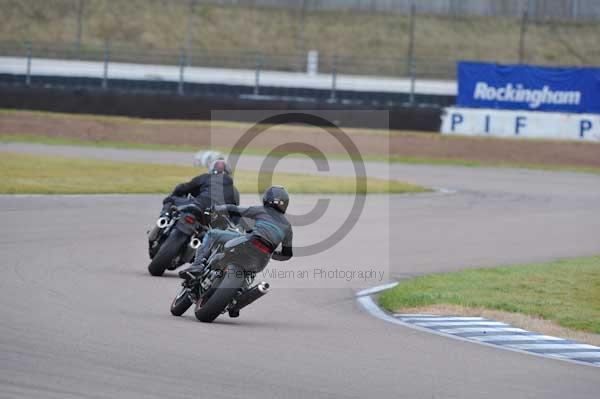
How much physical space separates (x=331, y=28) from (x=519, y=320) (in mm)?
41044

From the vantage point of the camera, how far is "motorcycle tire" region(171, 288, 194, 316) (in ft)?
35.4

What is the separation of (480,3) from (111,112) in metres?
21.7

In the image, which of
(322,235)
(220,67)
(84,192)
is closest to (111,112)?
(220,67)

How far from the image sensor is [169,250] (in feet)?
44.1

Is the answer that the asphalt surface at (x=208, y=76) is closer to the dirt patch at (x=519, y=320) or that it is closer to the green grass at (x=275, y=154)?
the green grass at (x=275, y=154)

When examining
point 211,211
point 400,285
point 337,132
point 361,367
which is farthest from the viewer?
point 337,132

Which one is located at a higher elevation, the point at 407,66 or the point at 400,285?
the point at 407,66

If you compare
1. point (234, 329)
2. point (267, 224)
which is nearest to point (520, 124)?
point (267, 224)

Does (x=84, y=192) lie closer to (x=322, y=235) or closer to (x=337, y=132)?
(x=322, y=235)

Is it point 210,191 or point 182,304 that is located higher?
point 210,191

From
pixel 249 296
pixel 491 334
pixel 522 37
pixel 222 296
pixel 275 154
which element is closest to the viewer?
pixel 222 296

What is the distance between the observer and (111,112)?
36.2m

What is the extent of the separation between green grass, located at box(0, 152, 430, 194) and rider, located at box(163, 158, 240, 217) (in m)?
8.32

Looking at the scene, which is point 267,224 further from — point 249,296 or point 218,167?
point 218,167
